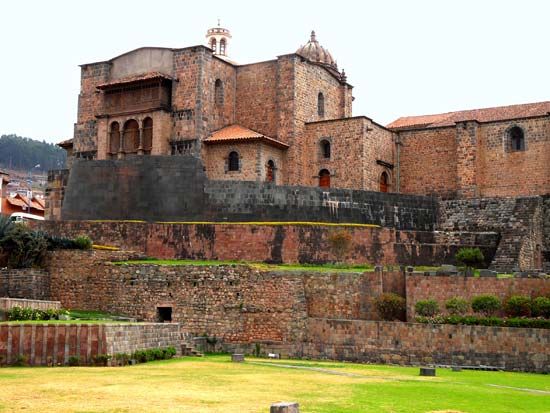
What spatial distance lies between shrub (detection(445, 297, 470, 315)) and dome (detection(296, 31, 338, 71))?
3172 centimetres

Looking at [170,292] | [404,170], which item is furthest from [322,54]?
[170,292]

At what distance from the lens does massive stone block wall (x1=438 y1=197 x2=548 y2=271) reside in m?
27.8

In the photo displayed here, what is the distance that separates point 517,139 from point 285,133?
10991 millimetres

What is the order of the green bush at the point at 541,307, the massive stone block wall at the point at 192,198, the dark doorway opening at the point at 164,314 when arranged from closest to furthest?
the green bush at the point at 541,307
the dark doorway opening at the point at 164,314
the massive stone block wall at the point at 192,198

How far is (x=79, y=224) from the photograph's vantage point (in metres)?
28.5

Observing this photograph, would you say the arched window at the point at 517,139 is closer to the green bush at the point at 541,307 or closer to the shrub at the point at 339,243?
the shrub at the point at 339,243

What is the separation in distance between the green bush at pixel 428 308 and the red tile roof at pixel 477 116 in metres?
16.6

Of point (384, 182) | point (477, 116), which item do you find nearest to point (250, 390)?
point (384, 182)

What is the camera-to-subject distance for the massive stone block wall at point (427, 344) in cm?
2009

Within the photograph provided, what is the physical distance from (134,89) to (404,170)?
14222 millimetres

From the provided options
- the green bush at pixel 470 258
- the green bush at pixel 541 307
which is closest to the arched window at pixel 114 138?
the green bush at pixel 470 258

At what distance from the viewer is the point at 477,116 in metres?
38.8

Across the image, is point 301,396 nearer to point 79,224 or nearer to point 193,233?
point 193,233

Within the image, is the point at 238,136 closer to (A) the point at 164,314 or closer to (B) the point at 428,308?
(A) the point at 164,314
